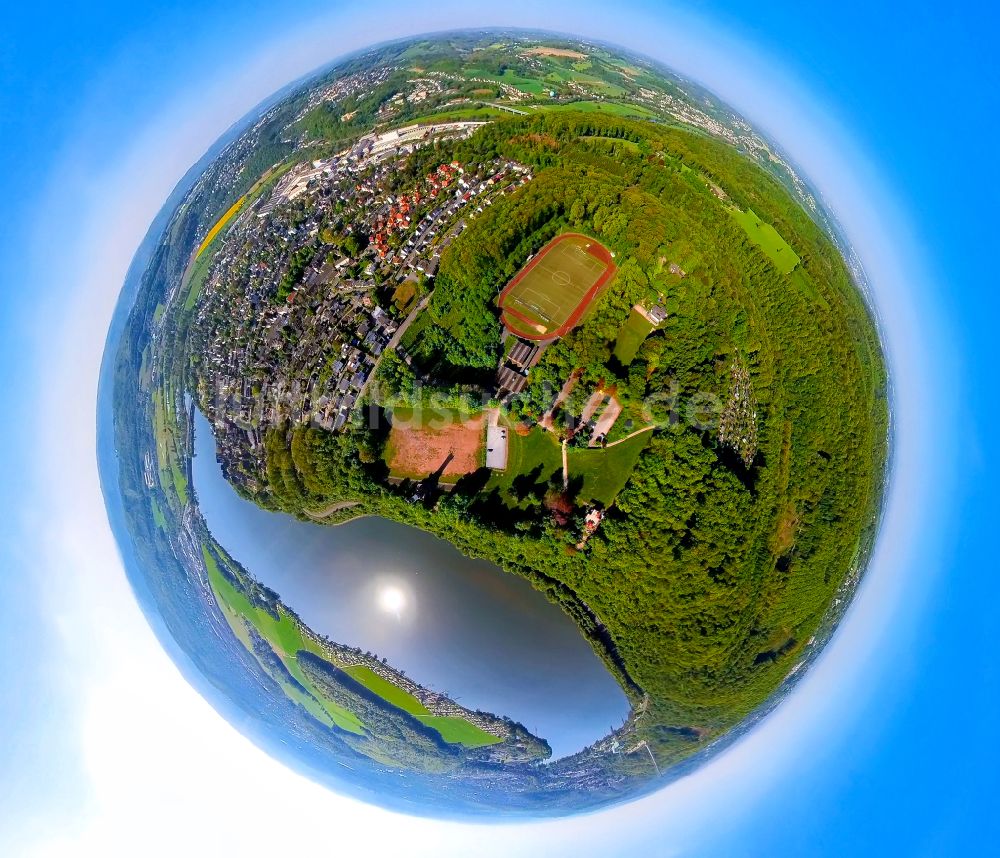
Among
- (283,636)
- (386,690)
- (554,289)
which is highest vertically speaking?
(554,289)

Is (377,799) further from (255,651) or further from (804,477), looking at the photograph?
(804,477)

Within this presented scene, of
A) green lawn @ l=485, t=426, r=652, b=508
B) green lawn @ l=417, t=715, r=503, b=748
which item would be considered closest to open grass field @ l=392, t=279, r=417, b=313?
green lawn @ l=485, t=426, r=652, b=508

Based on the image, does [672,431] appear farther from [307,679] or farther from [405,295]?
[307,679]

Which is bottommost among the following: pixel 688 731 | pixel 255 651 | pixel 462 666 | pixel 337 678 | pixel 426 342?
pixel 255 651

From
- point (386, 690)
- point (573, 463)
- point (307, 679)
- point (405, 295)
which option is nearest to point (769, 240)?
point (573, 463)

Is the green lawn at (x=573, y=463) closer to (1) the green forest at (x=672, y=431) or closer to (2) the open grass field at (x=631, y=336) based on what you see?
(1) the green forest at (x=672, y=431)

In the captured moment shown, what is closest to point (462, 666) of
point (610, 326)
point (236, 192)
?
point (610, 326)
